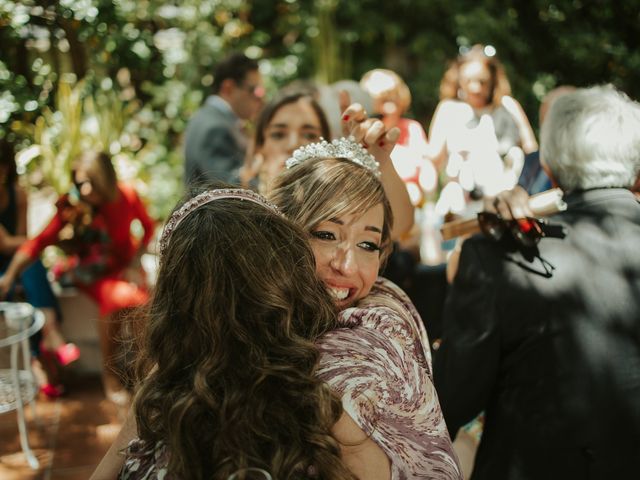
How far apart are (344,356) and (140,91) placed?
264 inches

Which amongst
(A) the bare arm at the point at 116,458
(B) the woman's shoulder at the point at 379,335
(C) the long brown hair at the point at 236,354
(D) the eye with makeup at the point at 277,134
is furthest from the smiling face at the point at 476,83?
(A) the bare arm at the point at 116,458

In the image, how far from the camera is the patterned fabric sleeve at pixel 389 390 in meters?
1.19

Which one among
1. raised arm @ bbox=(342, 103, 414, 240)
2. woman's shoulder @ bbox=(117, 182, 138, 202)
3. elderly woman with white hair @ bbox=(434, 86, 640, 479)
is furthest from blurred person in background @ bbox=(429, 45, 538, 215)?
elderly woman with white hair @ bbox=(434, 86, 640, 479)

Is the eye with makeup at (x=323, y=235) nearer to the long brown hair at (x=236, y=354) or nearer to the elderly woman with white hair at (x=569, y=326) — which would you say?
the long brown hair at (x=236, y=354)

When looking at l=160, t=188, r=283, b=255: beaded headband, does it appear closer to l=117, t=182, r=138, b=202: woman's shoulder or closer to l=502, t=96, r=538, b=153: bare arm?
l=117, t=182, r=138, b=202: woman's shoulder

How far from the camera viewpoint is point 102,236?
14.3 ft

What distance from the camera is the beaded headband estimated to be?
50.6 inches

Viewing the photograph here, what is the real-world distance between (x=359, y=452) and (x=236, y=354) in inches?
10.7

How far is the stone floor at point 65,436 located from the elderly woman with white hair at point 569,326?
2.53 metres

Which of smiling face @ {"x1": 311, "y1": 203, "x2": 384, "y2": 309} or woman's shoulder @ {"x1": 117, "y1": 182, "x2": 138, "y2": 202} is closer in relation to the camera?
smiling face @ {"x1": 311, "y1": 203, "x2": 384, "y2": 309}

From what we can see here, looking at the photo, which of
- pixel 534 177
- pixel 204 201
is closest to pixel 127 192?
pixel 534 177

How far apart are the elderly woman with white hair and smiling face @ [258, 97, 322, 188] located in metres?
1.20

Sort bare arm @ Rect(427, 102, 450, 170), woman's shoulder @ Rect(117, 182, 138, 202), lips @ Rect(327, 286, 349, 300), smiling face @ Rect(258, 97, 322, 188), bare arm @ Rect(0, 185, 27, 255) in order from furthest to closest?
1. bare arm @ Rect(427, 102, 450, 170)
2. woman's shoulder @ Rect(117, 182, 138, 202)
3. bare arm @ Rect(0, 185, 27, 255)
4. smiling face @ Rect(258, 97, 322, 188)
5. lips @ Rect(327, 286, 349, 300)

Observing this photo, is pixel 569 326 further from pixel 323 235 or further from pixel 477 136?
pixel 477 136
